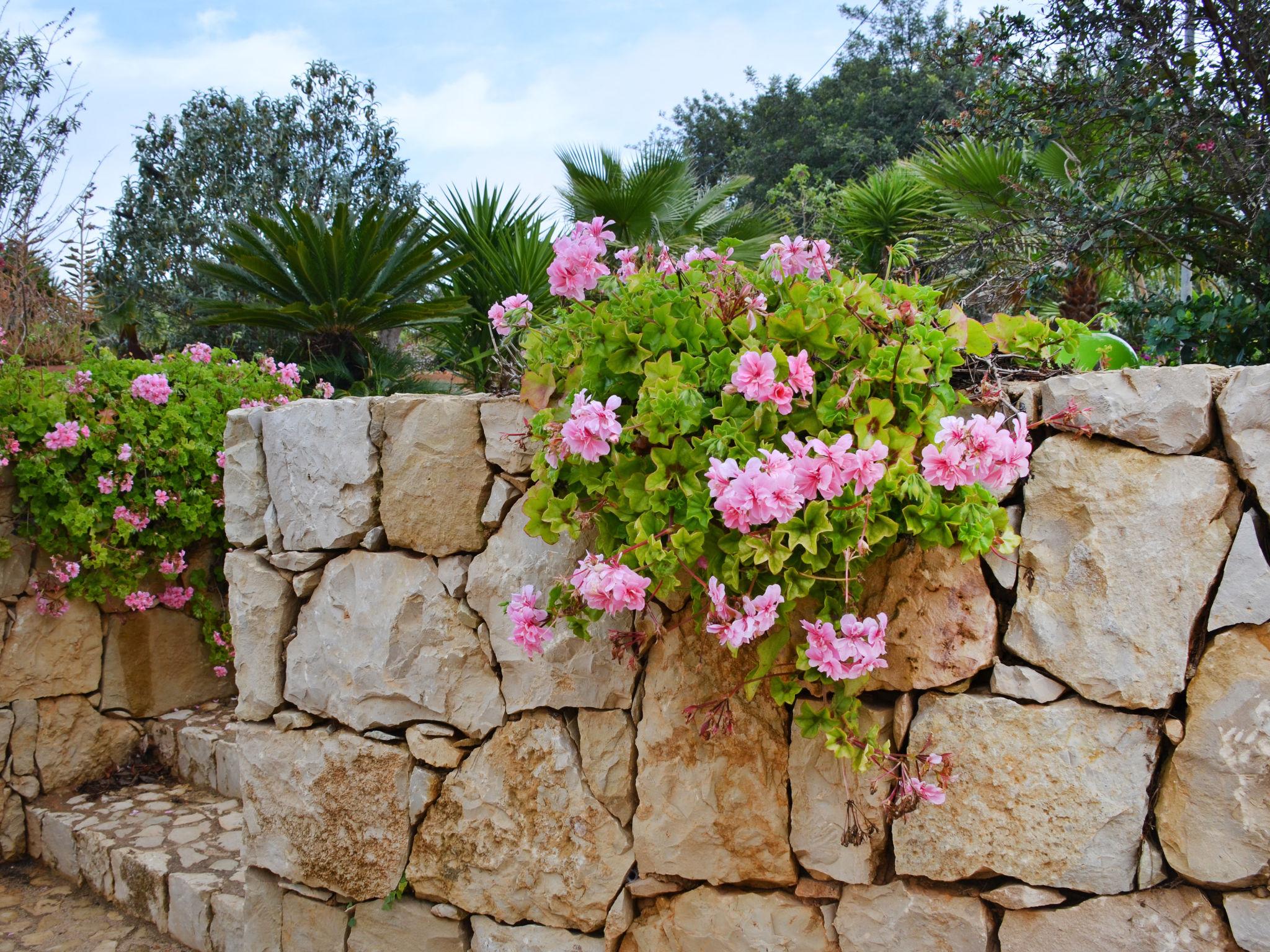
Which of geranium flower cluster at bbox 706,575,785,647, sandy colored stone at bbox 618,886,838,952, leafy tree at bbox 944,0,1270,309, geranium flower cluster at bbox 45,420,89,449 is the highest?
leafy tree at bbox 944,0,1270,309

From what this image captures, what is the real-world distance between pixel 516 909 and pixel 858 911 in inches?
28.8

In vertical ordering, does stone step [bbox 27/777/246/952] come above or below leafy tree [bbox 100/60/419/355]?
below

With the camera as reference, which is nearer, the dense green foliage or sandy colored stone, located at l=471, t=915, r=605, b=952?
sandy colored stone, located at l=471, t=915, r=605, b=952

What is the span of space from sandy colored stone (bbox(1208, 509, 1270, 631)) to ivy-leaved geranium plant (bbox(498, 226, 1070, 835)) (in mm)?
332

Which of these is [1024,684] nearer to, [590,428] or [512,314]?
[590,428]

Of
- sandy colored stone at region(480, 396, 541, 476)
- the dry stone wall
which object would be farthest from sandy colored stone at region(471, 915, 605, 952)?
sandy colored stone at region(480, 396, 541, 476)

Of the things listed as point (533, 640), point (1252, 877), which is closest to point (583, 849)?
point (533, 640)

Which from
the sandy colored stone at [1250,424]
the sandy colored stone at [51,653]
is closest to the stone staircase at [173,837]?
the sandy colored stone at [51,653]

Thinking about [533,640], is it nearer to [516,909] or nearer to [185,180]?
[516,909]

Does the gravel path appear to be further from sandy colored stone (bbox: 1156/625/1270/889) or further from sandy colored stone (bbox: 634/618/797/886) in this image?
sandy colored stone (bbox: 1156/625/1270/889)

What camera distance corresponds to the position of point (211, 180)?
421 inches

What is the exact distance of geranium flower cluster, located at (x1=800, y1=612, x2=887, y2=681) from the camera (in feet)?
4.35

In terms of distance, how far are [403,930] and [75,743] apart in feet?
8.97

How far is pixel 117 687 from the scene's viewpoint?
410 cm
